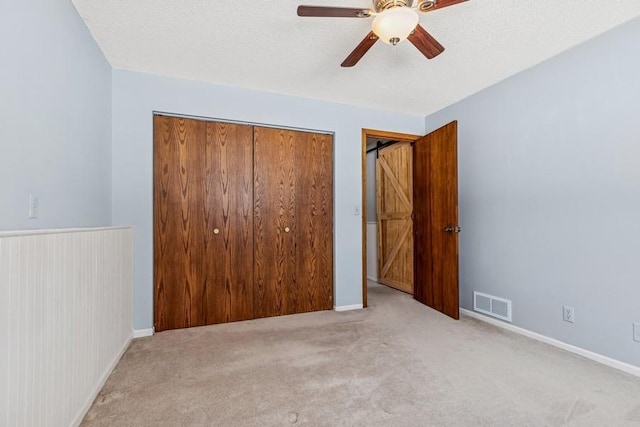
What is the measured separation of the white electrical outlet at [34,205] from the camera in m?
1.38

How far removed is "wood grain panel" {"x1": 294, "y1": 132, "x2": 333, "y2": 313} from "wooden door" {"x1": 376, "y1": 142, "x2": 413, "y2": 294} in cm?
138


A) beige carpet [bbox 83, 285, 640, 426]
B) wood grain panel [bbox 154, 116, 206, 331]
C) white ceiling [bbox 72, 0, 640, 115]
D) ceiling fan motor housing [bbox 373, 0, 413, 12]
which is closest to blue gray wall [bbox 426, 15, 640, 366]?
white ceiling [bbox 72, 0, 640, 115]

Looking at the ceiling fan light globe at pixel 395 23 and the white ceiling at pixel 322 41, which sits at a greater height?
the white ceiling at pixel 322 41

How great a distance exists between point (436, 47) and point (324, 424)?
7.32 ft

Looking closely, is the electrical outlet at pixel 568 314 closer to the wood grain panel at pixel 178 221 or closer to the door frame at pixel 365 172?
the door frame at pixel 365 172

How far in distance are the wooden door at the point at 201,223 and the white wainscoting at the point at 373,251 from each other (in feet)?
8.45

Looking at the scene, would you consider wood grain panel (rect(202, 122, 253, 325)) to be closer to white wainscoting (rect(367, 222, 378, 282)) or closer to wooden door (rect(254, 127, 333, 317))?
wooden door (rect(254, 127, 333, 317))

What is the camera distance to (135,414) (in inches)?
61.7

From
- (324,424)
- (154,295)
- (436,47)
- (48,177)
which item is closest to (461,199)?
(436,47)

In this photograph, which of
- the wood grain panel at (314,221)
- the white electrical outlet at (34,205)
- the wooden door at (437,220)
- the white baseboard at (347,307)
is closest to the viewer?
the white electrical outlet at (34,205)

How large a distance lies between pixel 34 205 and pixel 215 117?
178cm

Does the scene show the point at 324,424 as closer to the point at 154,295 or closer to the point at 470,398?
the point at 470,398

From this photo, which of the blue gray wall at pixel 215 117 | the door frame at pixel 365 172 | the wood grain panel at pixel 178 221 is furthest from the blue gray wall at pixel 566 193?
the wood grain panel at pixel 178 221

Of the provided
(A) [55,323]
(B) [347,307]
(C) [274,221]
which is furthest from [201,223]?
(B) [347,307]
